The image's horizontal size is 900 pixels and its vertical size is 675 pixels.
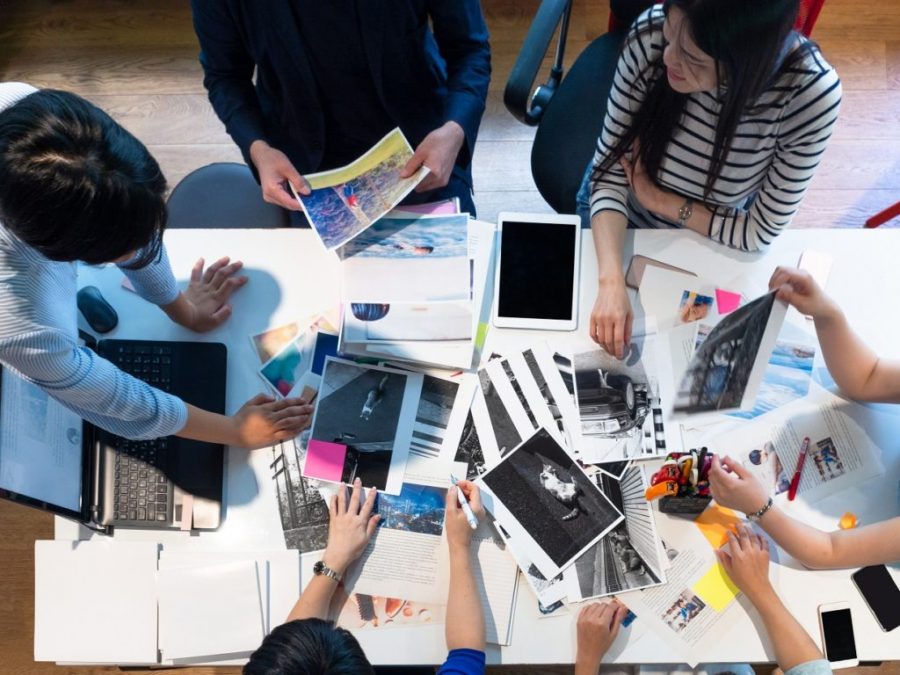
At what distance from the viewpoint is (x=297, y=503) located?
1.29m

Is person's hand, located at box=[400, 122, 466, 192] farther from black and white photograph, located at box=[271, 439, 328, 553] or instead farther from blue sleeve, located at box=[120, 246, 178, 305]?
black and white photograph, located at box=[271, 439, 328, 553]

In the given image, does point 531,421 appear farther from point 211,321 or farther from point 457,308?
point 211,321

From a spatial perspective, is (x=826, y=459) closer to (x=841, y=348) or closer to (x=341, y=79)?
(x=841, y=348)

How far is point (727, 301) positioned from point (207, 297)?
39.1 inches

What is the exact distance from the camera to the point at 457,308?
1360mm

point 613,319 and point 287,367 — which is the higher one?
point 613,319

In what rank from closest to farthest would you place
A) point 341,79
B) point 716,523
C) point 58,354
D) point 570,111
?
point 58,354
point 716,523
point 341,79
point 570,111

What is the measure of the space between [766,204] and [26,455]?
1332 mm

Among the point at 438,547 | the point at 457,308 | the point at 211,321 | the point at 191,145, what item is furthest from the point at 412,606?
the point at 191,145

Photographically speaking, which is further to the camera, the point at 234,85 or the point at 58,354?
the point at 234,85

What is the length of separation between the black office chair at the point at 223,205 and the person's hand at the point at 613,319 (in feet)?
2.73

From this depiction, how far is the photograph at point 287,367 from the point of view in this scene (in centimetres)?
135

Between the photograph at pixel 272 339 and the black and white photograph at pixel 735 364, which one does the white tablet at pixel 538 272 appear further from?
the photograph at pixel 272 339

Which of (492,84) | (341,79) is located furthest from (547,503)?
(492,84)
